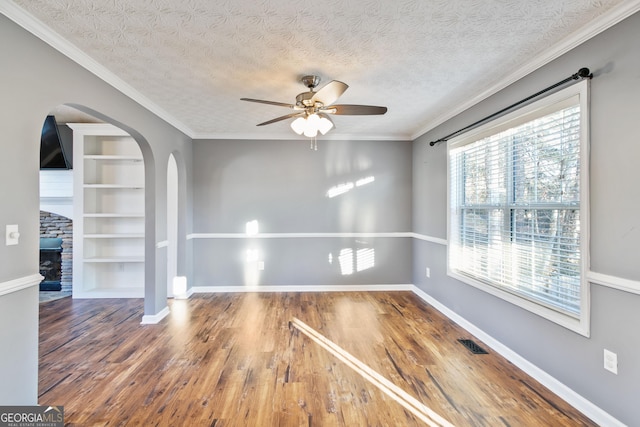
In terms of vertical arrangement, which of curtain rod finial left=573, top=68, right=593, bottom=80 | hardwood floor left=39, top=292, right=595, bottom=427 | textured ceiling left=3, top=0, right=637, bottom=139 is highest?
textured ceiling left=3, top=0, right=637, bottom=139

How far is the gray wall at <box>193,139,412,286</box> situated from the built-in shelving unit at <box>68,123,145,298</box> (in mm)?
886

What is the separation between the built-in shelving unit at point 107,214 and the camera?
4.23 meters

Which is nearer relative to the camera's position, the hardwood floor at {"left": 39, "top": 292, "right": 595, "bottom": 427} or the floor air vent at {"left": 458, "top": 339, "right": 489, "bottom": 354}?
the hardwood floor at {"left": 39, "top": 292, "right": 595, "bottom": 427}

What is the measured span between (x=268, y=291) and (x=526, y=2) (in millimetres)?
4343

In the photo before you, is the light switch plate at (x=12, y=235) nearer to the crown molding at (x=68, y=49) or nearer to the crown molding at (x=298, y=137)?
the crown molding at (x=68, y=49)

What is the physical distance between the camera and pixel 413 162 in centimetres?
474

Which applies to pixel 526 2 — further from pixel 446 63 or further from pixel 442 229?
pixel 442 229

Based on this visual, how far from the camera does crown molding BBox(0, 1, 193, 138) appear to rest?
1.68 meters

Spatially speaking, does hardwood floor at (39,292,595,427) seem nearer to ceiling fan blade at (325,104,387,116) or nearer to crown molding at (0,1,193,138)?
ceiling fan blade at (325,104,387,116)

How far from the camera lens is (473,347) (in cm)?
280

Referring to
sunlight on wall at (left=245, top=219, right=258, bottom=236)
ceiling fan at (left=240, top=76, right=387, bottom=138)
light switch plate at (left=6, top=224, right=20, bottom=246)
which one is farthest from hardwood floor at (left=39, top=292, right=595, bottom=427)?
ceiling fan at (left=240, top=76, right=387, bottom=138)

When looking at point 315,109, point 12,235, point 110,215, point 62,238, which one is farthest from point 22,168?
point 62,238

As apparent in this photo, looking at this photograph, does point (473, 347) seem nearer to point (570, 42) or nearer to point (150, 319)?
point (570, 42)

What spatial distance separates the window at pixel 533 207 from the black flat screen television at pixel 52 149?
5403mm
